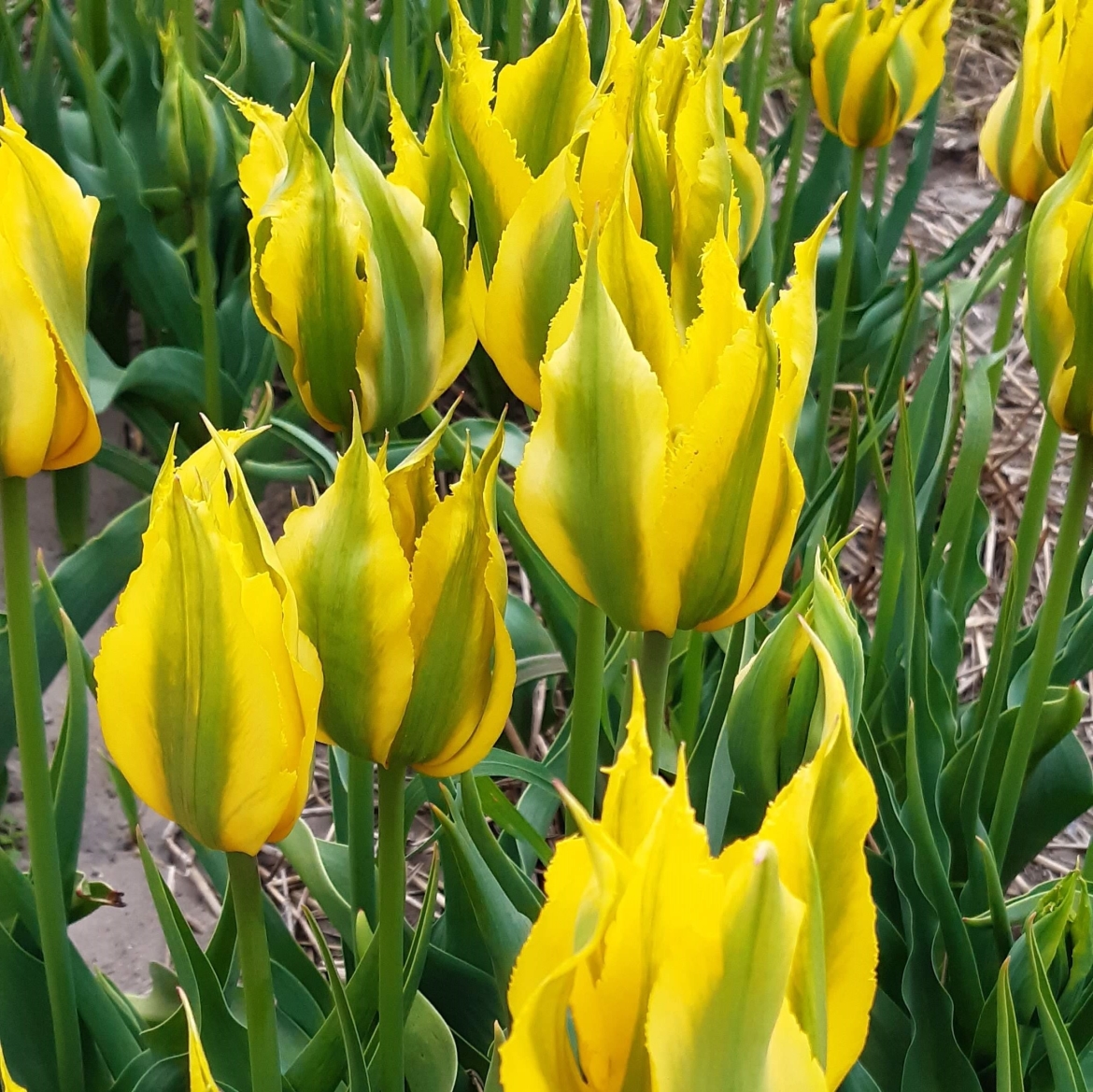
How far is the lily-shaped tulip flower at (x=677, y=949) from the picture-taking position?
0.23 meters

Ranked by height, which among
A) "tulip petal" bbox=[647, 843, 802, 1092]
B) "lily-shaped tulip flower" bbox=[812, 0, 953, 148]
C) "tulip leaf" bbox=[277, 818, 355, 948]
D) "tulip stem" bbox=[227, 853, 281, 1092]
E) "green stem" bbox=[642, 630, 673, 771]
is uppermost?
"lily-shaped tulip flower" bbox=[812, 0, 953, 148]

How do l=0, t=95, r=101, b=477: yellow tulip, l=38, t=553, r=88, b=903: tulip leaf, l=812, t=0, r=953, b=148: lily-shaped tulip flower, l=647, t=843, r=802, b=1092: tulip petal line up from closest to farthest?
l=647, t=843, r=802, b=1092: tulip petal → l=0, t=95, r=101, b=477: yellow tulip → l=38, t=553, r=88, b=903: tulip leaf → l=812, t=0, r=953, b=148: lily-shaped tulip flower

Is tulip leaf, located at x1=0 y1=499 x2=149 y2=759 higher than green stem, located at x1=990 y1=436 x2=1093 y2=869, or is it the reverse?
green stem, located at x1=990 y1=436 x2=1093 y2=869

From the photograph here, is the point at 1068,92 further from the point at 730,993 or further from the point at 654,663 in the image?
the point at 730,993

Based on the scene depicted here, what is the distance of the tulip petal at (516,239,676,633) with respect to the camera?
0.40m

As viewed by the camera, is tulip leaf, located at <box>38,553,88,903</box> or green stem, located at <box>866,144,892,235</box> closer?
tulip leaf, located at <box>38,553,88,903</box>

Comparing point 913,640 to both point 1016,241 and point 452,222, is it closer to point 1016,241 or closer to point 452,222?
point 452,222

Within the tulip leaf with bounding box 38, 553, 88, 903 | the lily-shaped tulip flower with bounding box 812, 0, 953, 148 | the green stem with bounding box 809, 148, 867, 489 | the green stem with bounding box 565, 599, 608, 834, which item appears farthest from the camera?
the green stem with bounding box 809, 148, 867, 489

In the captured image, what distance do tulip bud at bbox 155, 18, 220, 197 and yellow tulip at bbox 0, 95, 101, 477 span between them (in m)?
0.66

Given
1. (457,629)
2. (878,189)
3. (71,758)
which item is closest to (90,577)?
(71,758)

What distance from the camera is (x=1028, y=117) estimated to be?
81 centimetres

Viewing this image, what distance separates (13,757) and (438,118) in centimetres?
98

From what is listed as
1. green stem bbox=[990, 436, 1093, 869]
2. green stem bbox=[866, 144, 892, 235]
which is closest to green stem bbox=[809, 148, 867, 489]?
green stem bbox=[866, 144, 892, 235]

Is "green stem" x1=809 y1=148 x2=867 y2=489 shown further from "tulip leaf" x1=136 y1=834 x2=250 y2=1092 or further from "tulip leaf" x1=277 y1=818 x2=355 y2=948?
"tulip leaf" x1=136 y1=834 x2=250 y2=1092
